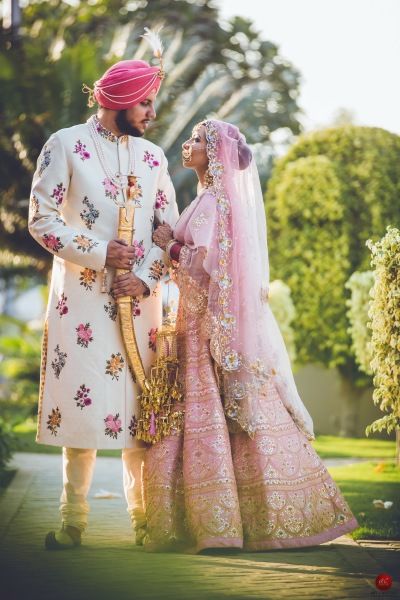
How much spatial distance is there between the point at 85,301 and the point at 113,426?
636mm

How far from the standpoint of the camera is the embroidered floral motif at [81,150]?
5.27 meters

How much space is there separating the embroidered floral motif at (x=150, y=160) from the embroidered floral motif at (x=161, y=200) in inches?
5.7

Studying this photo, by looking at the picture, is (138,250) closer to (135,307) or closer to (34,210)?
(135,307)

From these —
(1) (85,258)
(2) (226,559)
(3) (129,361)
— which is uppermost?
(1) (85,258)

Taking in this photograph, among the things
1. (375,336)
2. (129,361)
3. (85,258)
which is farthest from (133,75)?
(375,336)

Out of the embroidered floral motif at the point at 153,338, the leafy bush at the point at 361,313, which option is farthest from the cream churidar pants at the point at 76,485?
the leafy bush at the point at 361,313

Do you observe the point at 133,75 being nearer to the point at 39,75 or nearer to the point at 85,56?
the point at 85,56

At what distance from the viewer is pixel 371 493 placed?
7.36 meters

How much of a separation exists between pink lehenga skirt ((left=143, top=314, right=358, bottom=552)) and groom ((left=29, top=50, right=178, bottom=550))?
0.87 ft

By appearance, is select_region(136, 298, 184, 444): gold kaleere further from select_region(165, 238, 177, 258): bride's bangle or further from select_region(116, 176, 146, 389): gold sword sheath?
select_region(165, 238, 177, 258): bride's bangle

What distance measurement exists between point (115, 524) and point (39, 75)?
8468 mm

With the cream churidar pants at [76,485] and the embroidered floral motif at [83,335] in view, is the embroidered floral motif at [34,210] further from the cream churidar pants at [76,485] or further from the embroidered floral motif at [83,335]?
the cream churidar pants at [76,485]

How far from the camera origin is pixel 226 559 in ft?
15.5

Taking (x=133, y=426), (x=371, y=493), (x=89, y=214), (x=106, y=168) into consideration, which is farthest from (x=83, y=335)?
(x=371, y=493)
